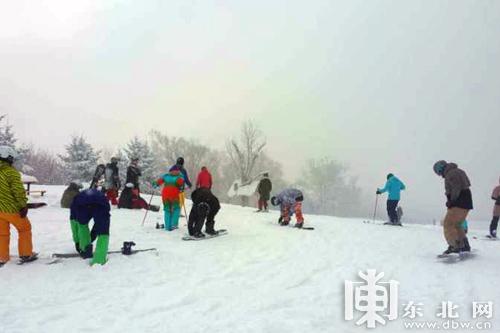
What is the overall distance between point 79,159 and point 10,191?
35748mm

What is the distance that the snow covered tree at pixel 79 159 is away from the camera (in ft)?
126

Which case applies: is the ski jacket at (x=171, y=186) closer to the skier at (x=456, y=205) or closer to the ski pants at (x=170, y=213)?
the ski pants at (x=170, y=213)

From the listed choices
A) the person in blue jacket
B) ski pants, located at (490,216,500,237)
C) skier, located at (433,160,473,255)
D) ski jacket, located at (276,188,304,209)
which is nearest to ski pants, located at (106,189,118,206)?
ski jacket, located at (276,188,304,209)

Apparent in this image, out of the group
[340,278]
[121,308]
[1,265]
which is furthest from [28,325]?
[340,278]

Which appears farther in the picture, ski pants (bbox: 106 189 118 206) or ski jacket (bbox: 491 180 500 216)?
ski pants (bbox: 106 189 118 206)

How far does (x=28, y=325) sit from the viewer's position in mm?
4195

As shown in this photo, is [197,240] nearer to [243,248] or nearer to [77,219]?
[243,248]

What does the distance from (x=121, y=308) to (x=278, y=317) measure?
6.83ft

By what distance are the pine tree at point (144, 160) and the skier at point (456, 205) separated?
1454 inches

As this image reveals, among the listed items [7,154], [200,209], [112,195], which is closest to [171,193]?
[200,209]

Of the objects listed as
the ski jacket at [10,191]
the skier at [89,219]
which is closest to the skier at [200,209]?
the skier at [89,219]

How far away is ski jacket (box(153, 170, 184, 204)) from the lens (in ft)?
34.6

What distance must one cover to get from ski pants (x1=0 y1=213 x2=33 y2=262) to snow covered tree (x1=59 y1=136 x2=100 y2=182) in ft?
111

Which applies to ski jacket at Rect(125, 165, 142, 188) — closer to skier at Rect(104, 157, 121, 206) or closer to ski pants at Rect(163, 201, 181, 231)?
skier at Rect(104, 157, 121, 206)
